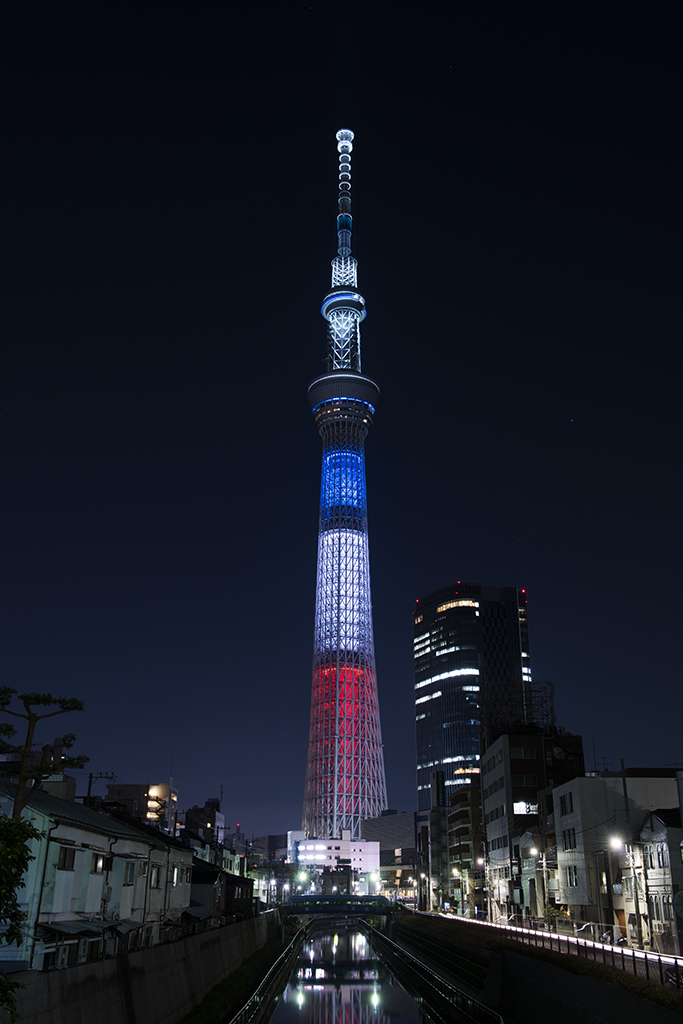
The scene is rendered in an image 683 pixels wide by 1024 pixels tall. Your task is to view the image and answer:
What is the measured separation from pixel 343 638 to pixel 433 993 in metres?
88.2

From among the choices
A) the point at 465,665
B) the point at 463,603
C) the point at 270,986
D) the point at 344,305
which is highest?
the point at 344,305

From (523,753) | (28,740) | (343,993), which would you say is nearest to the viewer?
(28,740)

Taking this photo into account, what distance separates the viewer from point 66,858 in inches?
1071

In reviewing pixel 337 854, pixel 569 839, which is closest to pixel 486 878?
pixel 569 839

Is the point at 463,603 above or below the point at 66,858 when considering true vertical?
above

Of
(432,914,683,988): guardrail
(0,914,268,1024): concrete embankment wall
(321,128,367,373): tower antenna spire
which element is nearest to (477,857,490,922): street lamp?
(0,914,268,1024): concrete embankment wall

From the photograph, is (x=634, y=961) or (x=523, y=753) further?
(x=523, y=753)

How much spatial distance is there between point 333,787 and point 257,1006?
312 ft

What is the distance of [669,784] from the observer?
50156 millimetres

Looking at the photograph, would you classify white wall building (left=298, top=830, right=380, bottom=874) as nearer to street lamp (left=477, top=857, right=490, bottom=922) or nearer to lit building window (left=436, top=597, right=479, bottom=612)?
street lamp (left=477, top=857, right=490, bottom=922)

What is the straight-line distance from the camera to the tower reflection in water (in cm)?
4327

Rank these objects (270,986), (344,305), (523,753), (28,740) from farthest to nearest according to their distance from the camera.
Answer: (344,305), (523,753), (270,986), (28,740)

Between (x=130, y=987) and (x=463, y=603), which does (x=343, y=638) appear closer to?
(x=463, y=603)

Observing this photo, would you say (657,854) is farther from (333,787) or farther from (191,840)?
(333,787)
